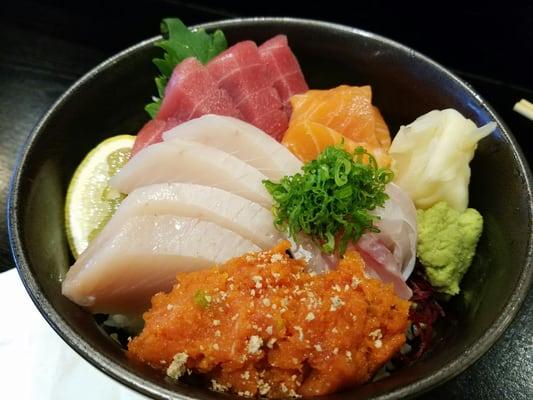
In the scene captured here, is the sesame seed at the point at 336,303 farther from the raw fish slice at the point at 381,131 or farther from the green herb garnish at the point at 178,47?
the green herb garnish at the point at 178,47

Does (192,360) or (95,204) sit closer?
(192,360)

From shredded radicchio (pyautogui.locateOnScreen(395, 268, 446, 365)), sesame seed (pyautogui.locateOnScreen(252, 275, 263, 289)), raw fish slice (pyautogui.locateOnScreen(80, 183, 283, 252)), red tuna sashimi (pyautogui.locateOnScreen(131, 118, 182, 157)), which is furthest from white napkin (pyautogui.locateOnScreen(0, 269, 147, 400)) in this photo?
shredded radicchio (pyautogui.locateOnScreen(395, 268, 446, 365))

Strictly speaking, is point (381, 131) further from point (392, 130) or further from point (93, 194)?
point (93, 194)

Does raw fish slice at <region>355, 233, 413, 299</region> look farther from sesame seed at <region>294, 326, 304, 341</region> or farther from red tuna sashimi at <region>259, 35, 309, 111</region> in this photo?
red tuna sashimi at <region>259, 35, 309, 111</region>

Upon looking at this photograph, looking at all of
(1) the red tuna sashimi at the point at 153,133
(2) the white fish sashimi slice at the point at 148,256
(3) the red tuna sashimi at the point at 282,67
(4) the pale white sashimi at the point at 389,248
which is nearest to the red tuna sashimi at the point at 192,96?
(1) the red tuna sashimi at the point at 153,133

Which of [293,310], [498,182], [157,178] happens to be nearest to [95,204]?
[157,178]

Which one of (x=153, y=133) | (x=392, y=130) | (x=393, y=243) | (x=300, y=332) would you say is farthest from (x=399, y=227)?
(x=153, y=133)

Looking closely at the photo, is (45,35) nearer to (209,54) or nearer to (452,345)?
(209,54)
